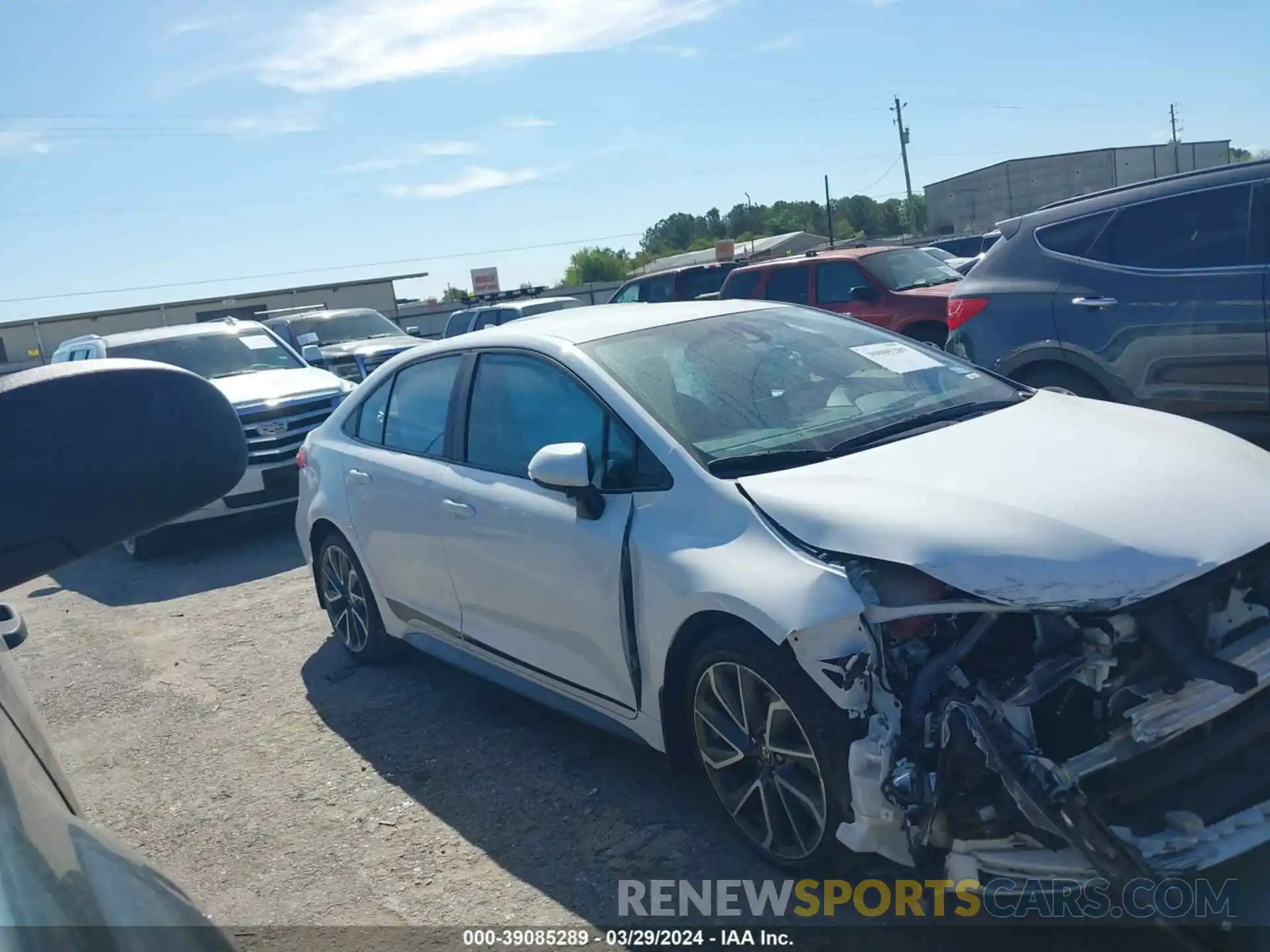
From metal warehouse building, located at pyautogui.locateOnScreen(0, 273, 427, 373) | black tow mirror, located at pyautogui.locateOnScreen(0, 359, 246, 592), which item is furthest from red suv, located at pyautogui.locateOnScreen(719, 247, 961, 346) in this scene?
metal warehouse building, located at pyautogui.locateOnScreen(0, 273, 427, 373)

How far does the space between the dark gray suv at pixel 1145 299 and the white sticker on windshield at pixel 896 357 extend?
2.54 meters

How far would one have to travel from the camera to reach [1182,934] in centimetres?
258

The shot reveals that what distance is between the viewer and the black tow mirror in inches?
55.0

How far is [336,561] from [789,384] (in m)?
2.82

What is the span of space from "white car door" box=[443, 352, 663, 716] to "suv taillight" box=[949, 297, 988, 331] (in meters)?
3.98

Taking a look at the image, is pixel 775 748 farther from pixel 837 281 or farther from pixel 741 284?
pixel 741 284

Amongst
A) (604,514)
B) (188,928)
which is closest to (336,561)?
(604,514)

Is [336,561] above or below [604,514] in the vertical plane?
below

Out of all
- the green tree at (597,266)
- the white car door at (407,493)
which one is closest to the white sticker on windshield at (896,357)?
the white car door at (407,493)

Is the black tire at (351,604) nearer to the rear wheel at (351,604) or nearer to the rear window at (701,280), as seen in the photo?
the rear wheel at (351,604)

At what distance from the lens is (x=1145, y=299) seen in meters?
6.45

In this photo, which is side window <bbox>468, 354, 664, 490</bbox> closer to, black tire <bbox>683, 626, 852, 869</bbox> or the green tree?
black tire <bbox>683, 626, 852, 869</bbox>

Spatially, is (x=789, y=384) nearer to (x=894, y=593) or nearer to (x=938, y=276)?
(x=894, y=593)

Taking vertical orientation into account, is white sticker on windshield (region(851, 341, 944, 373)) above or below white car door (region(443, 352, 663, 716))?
above
